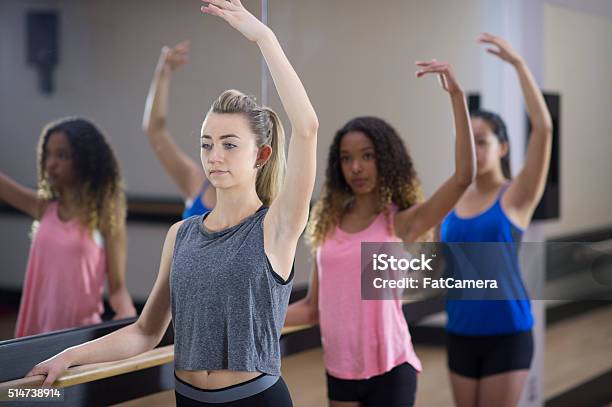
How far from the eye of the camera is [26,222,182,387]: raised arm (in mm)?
1627

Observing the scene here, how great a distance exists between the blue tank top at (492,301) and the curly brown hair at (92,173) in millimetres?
1006

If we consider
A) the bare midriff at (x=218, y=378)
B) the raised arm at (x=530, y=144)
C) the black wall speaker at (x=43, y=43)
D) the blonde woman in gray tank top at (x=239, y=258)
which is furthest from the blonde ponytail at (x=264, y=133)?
the raised arm at (x=530, y=144)

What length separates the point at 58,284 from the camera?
6.11 feet

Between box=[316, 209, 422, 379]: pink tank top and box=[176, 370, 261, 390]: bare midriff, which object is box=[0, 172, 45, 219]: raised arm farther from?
box=[316, 209, 422, 379]: pink tank top

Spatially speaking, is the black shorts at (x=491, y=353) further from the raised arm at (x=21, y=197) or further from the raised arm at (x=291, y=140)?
the raised arm at (x=21, y=197)

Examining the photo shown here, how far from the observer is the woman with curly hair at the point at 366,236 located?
215cm

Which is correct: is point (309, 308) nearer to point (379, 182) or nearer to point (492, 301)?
point (379, 182)

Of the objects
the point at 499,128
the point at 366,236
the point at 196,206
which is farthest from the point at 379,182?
the point at 499,128

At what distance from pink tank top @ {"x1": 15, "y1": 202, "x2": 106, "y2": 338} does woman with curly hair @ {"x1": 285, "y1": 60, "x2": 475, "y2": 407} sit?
0.55 metres

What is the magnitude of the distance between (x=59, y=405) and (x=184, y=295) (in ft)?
1.38

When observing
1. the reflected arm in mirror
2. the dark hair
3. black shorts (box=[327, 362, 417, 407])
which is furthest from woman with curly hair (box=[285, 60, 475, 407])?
the reflected arm in mirror

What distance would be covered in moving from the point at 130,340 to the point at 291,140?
0.51 metres

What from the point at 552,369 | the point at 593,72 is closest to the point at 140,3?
the point at 593,72

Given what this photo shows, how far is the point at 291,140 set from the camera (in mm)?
1522
